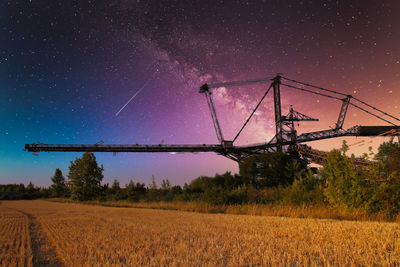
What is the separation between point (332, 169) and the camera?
1156cm

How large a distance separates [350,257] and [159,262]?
3593mm

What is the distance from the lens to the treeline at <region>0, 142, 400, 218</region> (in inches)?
391

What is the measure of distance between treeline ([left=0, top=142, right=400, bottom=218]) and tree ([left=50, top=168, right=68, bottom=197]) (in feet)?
86.8

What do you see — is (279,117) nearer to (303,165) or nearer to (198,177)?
(303,165)

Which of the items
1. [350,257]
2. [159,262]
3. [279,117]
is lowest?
Answer: [350,257]

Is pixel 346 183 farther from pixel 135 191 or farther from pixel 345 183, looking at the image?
pixel 135 191

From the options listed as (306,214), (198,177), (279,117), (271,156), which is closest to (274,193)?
(306,214)

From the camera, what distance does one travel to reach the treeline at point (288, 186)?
9.93 m

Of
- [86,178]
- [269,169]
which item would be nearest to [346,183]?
[269,169]

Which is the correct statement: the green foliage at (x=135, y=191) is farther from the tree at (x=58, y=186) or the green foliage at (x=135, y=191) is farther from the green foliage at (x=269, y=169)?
the tree at (x=58, y=186)

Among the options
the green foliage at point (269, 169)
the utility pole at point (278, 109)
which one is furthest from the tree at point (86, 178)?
the utility pole at point (278, 109)

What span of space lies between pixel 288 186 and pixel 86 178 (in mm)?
34818

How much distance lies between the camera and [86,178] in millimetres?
39312

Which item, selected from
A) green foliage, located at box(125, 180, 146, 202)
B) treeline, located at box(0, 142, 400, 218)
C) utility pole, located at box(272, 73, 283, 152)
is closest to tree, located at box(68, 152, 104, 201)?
treeline, located at box(0, 142, 400, 218)
